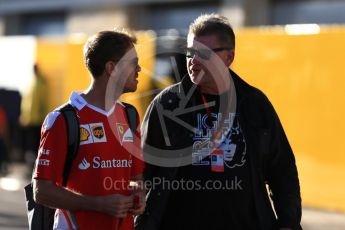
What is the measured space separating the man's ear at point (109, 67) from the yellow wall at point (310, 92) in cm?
690

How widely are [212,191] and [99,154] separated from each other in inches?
24.5

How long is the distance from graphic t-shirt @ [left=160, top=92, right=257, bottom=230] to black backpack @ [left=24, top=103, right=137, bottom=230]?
0.36 meters

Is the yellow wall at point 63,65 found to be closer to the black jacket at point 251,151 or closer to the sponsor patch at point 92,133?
the black jacket at point 251,151

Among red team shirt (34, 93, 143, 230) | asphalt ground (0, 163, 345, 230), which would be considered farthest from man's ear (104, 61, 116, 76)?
asphalt ground (0, 163, 345, 230)

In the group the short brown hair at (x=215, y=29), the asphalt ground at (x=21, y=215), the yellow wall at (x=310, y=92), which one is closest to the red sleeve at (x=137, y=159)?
the short brown hair at (x=215, y=29)

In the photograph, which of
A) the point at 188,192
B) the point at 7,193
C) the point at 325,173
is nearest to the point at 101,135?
the point at 188,192

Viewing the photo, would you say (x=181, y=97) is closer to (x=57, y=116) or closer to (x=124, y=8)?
(x=57, y=116)

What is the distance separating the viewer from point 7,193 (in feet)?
39.7

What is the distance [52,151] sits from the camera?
10.7ft

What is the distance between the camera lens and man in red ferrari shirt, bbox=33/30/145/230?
3271mm

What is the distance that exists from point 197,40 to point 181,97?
0.94 ft

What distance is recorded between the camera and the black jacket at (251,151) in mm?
3705

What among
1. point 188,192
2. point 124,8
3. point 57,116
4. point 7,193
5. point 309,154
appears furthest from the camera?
point 124,8

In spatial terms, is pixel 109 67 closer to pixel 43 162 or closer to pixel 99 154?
pixel 99 154
